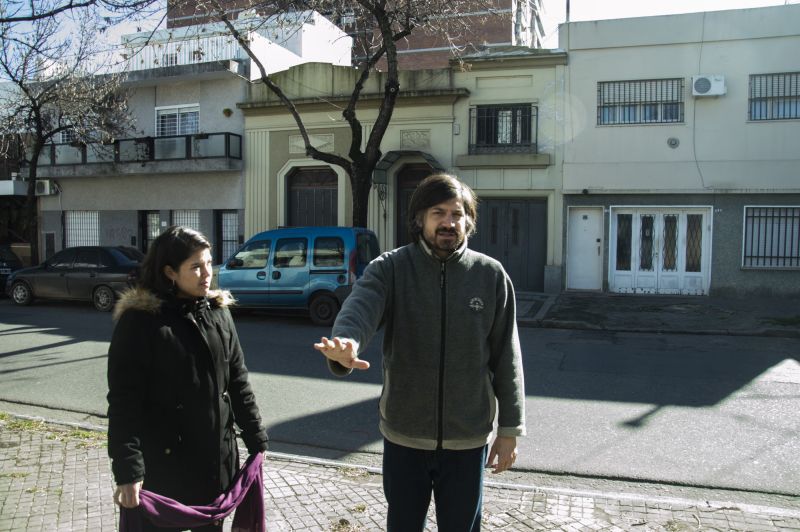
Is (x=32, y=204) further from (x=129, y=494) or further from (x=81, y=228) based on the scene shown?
(x=129, y=494)

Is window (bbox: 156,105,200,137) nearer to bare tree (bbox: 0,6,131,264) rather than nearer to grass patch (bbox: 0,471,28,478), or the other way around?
bare tree (bbox: 0,6,131,264)

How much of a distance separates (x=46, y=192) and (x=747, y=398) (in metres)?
23.2

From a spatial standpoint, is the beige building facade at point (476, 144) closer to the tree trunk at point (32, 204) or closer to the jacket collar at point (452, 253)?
the tree trunk at point (32, 204)

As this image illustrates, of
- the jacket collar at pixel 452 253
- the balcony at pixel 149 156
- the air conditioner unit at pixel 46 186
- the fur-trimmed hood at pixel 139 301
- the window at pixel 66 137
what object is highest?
the window at pixel 66 137

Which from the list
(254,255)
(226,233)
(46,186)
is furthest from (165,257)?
(46,186)

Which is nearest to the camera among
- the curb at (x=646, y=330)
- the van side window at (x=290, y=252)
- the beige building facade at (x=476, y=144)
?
the curb at (x=646, y=330)

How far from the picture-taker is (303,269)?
12477 millimetres

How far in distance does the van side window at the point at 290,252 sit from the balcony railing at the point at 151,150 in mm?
8252

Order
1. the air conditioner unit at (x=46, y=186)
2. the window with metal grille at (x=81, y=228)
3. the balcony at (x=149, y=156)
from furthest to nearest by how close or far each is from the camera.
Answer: the air conditioner unit at (x=46, y=186) < the window with metal grille at (x=81, y=228) < the balcony at (x=149, y=156)

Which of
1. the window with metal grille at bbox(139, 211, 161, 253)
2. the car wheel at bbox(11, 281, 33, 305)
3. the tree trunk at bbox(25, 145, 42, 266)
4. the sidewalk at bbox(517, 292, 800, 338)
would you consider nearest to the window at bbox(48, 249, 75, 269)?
the car wheel at bbox(11, 281, 33, 305)

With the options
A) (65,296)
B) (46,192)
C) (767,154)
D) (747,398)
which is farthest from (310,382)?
(46,192)

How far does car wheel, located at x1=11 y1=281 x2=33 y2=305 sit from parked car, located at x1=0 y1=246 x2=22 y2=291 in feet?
7.20

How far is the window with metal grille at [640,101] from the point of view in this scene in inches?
649

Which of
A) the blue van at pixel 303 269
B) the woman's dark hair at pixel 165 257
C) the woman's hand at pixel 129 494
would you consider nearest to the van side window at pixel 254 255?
the blue van at pixel 303 269
